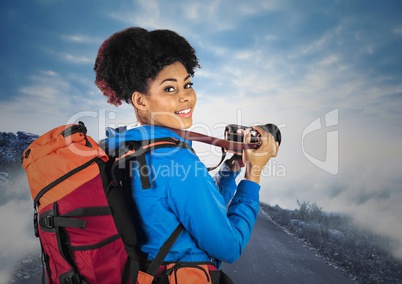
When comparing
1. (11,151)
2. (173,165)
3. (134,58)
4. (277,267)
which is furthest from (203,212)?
(11,151)

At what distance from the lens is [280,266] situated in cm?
456

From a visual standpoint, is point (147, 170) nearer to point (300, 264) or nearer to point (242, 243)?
point (242, 243)

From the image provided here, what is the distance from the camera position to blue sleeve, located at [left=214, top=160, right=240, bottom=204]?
1.85 m

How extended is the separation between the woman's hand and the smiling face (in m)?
0.40

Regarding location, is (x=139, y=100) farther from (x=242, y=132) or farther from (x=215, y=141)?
(x=242, y=132)

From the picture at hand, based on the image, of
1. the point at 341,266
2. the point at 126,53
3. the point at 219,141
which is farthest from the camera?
the point at 341,266

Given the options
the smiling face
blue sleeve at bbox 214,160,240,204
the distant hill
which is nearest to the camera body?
blue sleeve at bbox 214,160,240,204

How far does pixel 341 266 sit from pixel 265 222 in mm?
2504

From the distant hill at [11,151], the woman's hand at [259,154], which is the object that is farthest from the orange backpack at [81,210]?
the distant hill at [11,151]

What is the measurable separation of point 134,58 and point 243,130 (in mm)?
764

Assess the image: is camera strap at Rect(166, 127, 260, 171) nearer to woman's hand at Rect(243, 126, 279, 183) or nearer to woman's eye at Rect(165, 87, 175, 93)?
woman's hand at Rect(243, 126, 279, 183)

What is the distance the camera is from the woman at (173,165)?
1232mm

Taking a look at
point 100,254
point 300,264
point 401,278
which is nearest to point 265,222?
point 300,264

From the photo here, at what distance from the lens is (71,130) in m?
1.33
